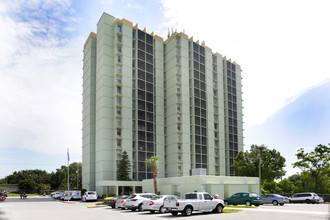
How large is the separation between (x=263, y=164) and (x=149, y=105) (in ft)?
105

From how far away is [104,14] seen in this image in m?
78.2

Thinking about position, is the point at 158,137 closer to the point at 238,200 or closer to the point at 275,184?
the point at 275,184

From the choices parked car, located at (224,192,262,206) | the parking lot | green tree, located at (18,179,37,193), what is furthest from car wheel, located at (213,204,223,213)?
green tree, located at (18,179,37,193)

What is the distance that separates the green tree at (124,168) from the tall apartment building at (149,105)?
2.22m

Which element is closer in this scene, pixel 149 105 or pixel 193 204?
pixel 193 204

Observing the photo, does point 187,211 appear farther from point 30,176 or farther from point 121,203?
point 30,176

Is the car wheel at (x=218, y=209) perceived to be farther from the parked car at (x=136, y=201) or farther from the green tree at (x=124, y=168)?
the green tree at (x=124, y=168)

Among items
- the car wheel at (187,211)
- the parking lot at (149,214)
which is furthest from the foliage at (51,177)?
the car wheel at (187,211)

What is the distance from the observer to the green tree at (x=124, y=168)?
225 ft

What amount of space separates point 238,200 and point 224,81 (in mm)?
66362

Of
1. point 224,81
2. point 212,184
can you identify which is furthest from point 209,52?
point 212,184

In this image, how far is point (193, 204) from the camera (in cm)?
2598

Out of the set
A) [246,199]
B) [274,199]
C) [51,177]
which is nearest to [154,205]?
[246,199]

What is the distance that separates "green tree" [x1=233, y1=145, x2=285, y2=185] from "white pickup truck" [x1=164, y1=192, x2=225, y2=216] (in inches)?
1770
